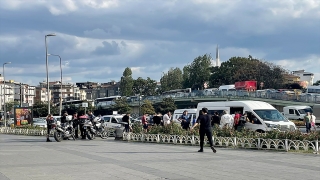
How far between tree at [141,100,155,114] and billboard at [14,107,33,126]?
124 ft

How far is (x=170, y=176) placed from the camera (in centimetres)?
1049

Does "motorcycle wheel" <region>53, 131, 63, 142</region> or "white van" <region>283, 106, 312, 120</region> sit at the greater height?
"white van" <region>283, 106, 312, 120</region>

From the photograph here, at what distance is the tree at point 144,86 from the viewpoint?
113438 mm

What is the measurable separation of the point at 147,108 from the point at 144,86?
3226 cm

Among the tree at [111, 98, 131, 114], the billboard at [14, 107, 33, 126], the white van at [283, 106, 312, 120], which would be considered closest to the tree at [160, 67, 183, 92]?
the tree at [111, 98, 131, 114]

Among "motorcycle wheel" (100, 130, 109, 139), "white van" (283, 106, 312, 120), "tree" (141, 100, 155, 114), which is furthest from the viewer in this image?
"tree" (141, 100, 155, 114)

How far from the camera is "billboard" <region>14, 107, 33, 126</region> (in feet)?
144

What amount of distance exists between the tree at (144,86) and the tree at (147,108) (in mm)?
26650

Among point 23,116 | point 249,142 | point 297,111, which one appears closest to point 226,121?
point 249,142

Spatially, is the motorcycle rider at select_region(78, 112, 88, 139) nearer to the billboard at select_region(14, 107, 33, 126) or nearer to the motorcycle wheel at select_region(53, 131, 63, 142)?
the motorcycle wheel at select_region(53, 131, 63, 142)

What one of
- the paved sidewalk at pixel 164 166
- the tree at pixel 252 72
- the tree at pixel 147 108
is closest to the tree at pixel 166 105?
the tree at pixel 147 108

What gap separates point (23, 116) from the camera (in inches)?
1745

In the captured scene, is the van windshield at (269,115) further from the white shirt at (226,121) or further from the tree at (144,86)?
the tree at (144,86)

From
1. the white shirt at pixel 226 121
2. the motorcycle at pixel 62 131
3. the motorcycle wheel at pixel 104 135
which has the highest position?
the white shirt at pixel 226 121
